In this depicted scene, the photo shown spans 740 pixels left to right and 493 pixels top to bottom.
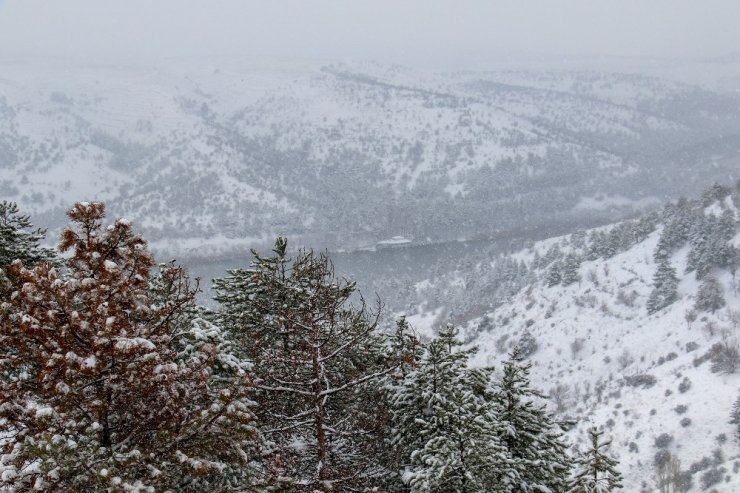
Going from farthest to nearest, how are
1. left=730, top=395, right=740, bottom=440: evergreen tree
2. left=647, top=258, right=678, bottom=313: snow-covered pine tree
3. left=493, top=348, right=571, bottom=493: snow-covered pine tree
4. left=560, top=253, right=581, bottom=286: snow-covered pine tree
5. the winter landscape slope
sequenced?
left=560, top=253, right=581, bottom=286: snow-covered pine tree
left=647, top=258, right=678, bottom=313: snow-covered pine tree
the winter landscape slope
left=730, top=395, right=740, bottom=440: evergreen tree
left=493, top=348, right=571, bottom=493: snow-covered pine tree

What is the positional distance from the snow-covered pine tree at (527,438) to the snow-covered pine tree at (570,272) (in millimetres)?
106838

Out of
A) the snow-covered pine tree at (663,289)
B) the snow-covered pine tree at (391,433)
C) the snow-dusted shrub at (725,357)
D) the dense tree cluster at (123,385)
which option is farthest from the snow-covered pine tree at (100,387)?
the snow-covered pine tree at (663,289)

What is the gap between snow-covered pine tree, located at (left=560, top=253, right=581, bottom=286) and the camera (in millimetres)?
118787

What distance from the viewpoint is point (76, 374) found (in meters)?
7.93

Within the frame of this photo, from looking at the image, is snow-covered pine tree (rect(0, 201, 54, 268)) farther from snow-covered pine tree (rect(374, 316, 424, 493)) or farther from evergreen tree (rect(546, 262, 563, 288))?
evergreen tree (rect(546, 262, 563, 288))

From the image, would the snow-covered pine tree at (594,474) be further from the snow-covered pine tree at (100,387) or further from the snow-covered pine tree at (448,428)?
the snow-covered pine tree at (100,387)

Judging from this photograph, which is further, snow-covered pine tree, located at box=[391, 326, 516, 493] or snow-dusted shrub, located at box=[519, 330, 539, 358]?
snow-dusted shrub, located at box=[519, 330, 539, 358]

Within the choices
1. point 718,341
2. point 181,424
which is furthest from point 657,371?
point 181,424

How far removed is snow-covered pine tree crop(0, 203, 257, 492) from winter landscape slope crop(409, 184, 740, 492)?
54394 mm

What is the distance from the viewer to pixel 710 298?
8756cm

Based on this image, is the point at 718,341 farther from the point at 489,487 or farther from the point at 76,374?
the point at 76,374

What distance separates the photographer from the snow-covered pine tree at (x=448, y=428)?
13.6 metres

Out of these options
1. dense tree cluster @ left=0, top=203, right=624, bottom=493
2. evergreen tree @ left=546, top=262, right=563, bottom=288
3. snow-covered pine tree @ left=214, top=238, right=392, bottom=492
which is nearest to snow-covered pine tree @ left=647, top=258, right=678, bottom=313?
evergreen tree @ left=546, top=262, right=563, bottom=288

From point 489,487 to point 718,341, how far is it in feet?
251
